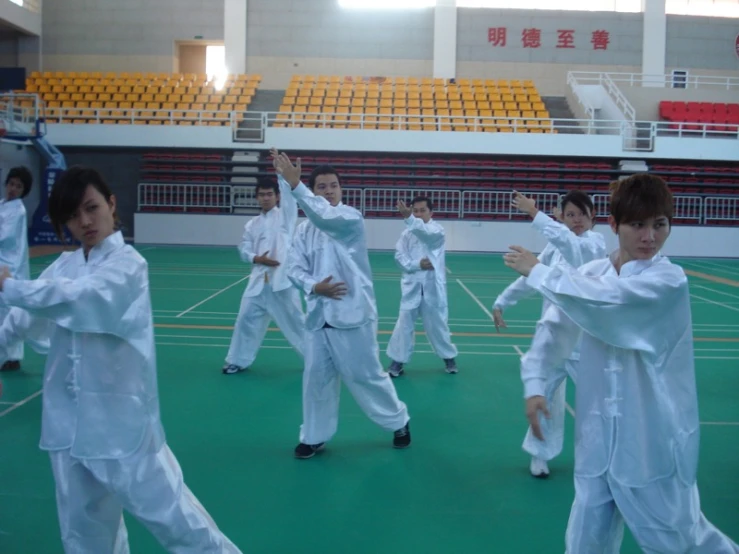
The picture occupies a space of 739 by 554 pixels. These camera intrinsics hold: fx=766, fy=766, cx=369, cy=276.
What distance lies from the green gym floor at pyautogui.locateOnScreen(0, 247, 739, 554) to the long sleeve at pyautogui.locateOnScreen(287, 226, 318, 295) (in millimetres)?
1142

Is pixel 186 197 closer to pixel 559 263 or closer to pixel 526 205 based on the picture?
pixel 559 263

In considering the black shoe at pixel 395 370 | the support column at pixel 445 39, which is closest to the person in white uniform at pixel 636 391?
the black shoe at pixel 395 370

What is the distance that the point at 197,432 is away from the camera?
17.9 feet

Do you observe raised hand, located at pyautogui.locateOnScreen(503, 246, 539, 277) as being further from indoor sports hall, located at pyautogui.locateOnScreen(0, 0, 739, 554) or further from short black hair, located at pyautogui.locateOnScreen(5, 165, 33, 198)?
indoor sports hall, located at pyautogui.locateOnScreen(0, 0, 739, 554)

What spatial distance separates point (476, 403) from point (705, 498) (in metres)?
2.30

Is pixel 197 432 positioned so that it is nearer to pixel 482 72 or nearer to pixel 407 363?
pixel 407 363

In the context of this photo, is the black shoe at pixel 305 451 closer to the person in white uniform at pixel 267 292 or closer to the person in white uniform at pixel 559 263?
the person in white uniform at pixel 559 263

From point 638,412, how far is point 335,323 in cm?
255

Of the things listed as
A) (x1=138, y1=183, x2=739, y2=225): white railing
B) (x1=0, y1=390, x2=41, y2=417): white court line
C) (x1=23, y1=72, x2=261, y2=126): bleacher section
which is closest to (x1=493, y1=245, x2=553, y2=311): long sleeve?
(x1=0, y1=390, x2=41, y2=417): white court line

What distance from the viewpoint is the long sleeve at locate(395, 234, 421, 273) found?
25.1ft

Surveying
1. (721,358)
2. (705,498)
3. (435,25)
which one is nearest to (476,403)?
(705,498)

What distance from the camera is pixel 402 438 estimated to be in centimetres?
517

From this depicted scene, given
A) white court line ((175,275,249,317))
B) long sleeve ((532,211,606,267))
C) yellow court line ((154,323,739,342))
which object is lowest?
yellow court line ((154,323,739,342))

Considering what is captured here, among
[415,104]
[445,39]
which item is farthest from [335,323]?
[445,39]
